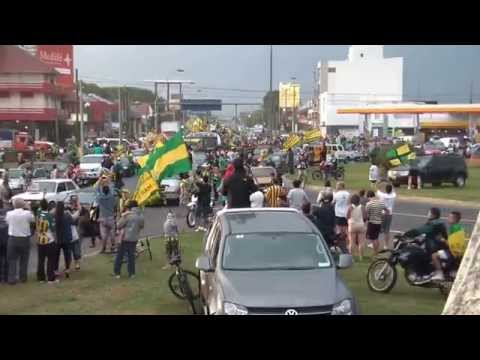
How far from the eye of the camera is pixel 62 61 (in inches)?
3514

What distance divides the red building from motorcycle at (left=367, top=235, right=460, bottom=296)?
203ft

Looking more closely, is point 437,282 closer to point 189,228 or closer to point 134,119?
point 189,228

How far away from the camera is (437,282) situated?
37.4 ft

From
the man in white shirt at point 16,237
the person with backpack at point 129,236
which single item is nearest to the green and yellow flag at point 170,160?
the person with backpack at point 129,236

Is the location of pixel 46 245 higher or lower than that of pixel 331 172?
higher

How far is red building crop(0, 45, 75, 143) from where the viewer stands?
71750 millimetres

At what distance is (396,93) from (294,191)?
106235mm

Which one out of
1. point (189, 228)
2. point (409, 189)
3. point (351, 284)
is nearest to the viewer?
point (351, 284)

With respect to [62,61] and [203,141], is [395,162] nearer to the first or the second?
[203,141]

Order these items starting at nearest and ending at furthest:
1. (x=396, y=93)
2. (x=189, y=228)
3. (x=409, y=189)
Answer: (x=189, y=228)
(x=409, y=189)
(x=396, y=93)

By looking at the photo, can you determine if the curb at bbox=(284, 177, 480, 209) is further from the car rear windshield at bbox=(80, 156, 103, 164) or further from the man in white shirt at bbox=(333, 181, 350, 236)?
the car rear windshield at bbox=(80, 156, 103, 164)

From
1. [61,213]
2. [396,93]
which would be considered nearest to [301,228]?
[61,213]

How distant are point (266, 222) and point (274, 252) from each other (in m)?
0.77

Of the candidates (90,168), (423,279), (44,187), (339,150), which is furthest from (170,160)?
(339,150)
